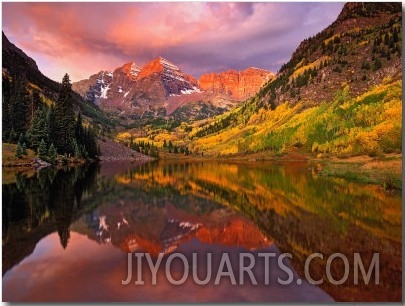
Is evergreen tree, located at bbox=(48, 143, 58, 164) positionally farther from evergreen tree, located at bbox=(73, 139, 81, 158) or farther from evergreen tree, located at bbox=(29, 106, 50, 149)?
evergreen tree, located at bbox=(73, 139, 81, 158)

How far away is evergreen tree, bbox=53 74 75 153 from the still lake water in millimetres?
74894

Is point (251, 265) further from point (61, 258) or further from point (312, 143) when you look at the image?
point (312, 143)

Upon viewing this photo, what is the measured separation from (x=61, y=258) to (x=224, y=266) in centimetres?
843

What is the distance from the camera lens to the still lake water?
16.4 meters

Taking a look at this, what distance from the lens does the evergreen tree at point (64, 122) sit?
118m

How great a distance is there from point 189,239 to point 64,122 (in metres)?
107

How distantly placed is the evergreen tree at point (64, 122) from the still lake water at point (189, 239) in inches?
2949

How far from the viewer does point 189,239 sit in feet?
85.5

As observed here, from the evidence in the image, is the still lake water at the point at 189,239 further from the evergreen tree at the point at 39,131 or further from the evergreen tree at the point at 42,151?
the evergreen tree at the point at 39,131

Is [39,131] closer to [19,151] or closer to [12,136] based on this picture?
[12,136]

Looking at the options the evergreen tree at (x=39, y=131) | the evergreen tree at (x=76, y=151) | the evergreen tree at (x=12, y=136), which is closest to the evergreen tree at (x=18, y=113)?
the evergreen tree at (x=39, y=131)

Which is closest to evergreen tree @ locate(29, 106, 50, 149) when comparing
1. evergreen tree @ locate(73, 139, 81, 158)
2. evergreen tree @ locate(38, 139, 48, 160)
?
evergreen tree @ locate(38, 139, 48, 160)

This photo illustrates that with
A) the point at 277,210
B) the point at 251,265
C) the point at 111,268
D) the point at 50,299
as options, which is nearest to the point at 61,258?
the point at 111,268

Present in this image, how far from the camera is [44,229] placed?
26.5 m
